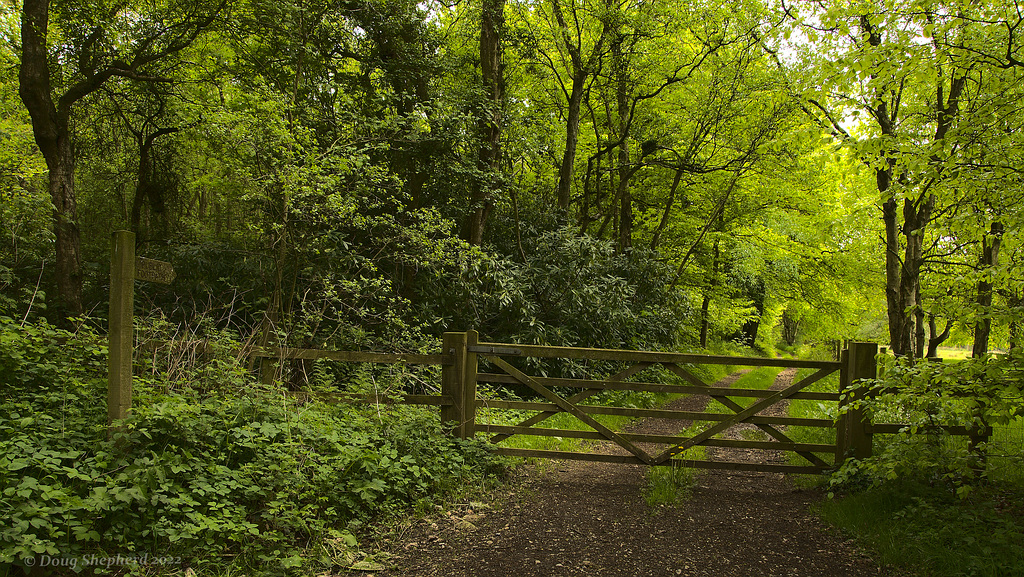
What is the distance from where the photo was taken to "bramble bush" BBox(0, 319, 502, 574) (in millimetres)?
3271

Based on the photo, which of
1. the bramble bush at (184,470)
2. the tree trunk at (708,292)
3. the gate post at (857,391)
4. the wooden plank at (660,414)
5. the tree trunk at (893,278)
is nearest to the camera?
the bramble bush at (184,470)

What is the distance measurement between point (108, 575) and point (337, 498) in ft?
4.85

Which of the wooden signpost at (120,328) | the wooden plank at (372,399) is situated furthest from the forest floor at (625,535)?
the wooden signpost at (120,328)

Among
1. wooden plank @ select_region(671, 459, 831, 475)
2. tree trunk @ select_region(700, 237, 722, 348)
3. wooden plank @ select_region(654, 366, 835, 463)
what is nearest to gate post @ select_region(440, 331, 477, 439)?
wooden plank @ select_region(654, 366, 835, 463)

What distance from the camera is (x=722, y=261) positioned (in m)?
19.5

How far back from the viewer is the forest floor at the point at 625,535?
395cm

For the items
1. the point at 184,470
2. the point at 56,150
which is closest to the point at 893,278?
the point at 184,470

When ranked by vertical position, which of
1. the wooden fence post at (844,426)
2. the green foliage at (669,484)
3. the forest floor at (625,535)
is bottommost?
the forest floor at (625,535)

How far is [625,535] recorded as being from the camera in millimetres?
4543

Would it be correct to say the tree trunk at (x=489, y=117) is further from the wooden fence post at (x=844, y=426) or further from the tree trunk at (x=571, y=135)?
the wooden fence post at (x=844, y=426)

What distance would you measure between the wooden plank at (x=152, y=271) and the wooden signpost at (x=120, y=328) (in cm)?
3

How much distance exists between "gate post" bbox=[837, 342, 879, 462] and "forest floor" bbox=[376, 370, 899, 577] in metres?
0.63

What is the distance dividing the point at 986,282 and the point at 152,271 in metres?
7.43

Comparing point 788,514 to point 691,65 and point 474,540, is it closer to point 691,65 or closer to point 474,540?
point 474,540
